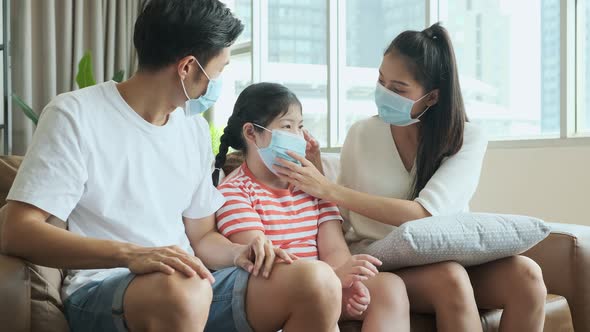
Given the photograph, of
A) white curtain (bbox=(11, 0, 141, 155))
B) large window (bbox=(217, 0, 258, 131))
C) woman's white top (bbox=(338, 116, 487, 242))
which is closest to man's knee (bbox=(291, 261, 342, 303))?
woman's white top (bbox=(338, 116, 487, 242))

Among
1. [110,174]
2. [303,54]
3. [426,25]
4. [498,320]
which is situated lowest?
[498,320]

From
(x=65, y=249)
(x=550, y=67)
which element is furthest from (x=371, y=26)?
(x=65, y=249)

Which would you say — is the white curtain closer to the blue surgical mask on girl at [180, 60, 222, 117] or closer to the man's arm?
the blue surgical mask on girl at [180, 60, 222, 117]

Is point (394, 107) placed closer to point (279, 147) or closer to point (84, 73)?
point (279, 147)

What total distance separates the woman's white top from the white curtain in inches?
Answer: 123

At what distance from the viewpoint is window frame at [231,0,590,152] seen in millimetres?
3146

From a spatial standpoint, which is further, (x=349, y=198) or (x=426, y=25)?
(x=426, y=25)

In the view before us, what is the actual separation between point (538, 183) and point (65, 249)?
94.9 inches

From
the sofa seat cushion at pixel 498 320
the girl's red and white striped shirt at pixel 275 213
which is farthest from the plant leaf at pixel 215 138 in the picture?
the sofa seat cushion at pixel 498 320

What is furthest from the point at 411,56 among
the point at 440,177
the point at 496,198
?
the point at 496,198

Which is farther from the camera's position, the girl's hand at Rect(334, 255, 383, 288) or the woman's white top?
the woman's white top

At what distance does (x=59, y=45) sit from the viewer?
4762 mm

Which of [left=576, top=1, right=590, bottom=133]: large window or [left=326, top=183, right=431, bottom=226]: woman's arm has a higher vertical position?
[left=576, top=1, right=590, bottom=133]: large window

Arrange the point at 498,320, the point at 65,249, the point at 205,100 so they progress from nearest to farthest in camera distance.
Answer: the point at 65,249
the point at 205,100
the point at 498,320
